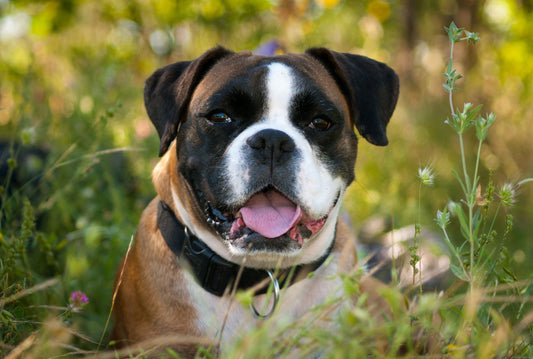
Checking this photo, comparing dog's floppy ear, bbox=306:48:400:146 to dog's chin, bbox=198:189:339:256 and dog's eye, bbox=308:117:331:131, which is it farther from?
dog's chin, bbox=198:189:339:256

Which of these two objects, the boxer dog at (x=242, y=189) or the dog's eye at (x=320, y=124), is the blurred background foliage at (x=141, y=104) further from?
the dog's eye at (x=320, y=124)

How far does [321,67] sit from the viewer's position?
285 centimetres

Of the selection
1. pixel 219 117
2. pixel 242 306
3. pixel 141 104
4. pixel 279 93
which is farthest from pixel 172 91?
pixel 141 104

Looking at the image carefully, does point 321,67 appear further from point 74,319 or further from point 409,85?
point 409,85

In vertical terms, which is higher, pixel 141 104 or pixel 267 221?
pixel 267 221

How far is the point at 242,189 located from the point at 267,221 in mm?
195

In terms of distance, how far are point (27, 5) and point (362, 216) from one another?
5289 millimetres

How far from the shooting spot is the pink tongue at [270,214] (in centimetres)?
241

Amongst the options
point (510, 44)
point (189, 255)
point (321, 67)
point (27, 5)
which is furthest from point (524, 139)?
point (27, 5)

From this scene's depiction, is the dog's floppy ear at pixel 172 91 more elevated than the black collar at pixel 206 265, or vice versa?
the dog's floppy ear at pixel 172 91

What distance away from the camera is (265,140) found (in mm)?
2346

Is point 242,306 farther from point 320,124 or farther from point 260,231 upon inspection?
point 320,124

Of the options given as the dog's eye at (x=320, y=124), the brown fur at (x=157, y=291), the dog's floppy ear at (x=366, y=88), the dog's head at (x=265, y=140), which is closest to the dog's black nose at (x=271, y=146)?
the dog's head at (x=265, y=140)

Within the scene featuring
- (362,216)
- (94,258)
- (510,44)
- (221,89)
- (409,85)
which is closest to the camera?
(221,89)
